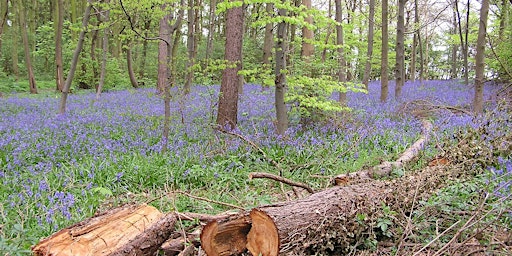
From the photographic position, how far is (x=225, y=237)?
10.5 feet

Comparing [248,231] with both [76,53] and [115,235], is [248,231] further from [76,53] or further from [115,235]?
[76,53]

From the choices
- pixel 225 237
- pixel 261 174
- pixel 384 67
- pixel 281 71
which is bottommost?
pixel 225 237

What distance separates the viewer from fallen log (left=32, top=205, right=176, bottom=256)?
263 cm

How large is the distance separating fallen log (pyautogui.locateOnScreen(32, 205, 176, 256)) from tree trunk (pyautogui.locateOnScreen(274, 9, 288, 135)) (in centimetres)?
424

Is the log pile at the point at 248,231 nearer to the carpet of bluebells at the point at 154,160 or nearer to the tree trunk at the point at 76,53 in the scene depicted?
the carpet of bluebells at the point at 154,160

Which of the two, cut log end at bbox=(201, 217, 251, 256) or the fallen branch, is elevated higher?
the fallen branch

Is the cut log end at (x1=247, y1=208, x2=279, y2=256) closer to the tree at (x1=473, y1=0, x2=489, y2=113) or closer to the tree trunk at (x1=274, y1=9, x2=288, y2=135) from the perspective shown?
the tree trunk at (x1=274, y1=9, x2=288, y2=135)

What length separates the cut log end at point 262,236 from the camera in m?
3.10

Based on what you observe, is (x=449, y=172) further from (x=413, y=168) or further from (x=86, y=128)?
(x=86, y=128)

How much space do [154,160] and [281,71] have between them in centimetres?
264

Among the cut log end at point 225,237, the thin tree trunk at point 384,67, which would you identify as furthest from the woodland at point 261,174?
the thin tree trunk at point 384,67

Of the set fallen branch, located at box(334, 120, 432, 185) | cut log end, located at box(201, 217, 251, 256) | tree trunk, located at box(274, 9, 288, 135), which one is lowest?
cut log end, located at box(201, 217, 251, 256)

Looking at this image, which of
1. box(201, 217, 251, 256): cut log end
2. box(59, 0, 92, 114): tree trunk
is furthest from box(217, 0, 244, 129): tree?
box(201, 217, 251, 256): cut log end

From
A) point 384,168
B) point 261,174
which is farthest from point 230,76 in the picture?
point 261,174
